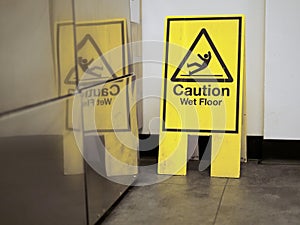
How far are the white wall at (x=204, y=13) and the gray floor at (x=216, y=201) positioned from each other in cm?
57

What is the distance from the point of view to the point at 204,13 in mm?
3457

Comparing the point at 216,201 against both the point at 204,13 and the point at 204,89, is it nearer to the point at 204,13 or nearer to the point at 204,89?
the point at 204,89

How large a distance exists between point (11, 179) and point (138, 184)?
1581 millimetres

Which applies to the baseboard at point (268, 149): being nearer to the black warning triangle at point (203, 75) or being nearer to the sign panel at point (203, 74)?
the sign panel at point (203, 74)

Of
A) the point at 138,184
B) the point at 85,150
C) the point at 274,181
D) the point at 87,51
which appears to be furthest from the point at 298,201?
the point at 87,51

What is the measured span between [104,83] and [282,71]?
1531mm

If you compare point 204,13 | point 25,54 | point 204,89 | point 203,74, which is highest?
point 204,13

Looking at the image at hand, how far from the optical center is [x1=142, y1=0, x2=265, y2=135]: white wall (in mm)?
3385

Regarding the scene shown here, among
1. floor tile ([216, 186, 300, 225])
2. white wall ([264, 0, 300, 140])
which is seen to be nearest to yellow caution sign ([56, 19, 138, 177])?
floor tile ([216, 186, 300, 225])

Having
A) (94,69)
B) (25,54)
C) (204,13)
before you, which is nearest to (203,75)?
(204,13)

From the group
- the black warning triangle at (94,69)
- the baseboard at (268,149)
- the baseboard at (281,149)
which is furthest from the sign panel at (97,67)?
the baseboard at (281,149)

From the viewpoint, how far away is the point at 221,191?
2.79 m

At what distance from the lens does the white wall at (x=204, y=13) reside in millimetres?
3385

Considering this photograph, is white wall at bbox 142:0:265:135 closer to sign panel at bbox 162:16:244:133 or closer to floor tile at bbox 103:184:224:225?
sign panel at bbox 162:16:244:133
